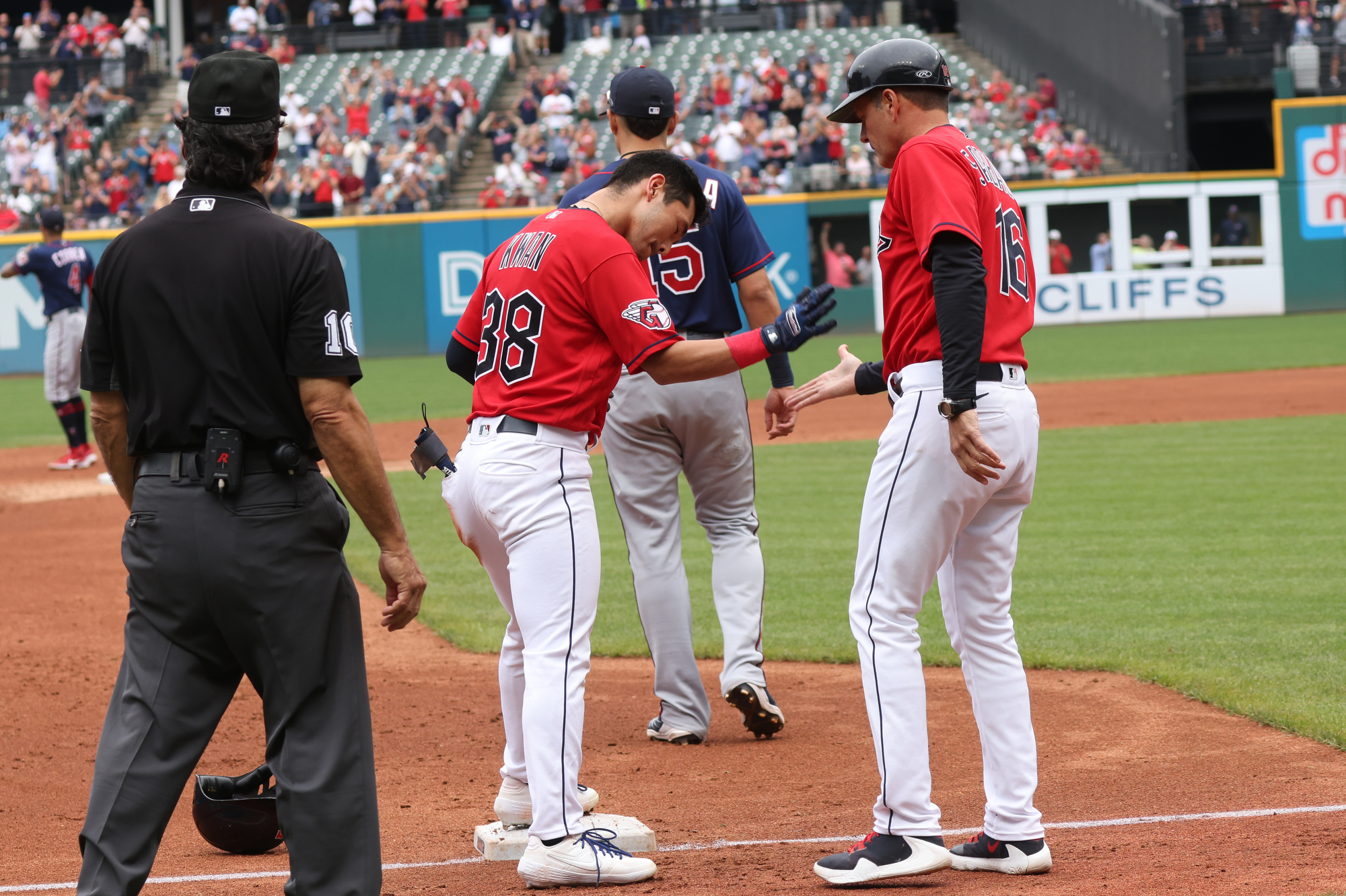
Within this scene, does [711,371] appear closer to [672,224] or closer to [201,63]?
[672,224]

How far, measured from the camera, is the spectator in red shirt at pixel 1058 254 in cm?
2634

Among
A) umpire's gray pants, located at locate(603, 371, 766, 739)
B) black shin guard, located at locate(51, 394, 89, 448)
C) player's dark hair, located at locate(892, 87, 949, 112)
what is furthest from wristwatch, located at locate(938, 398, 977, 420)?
black shin guard, located at locate(51, 394, 89, 448)

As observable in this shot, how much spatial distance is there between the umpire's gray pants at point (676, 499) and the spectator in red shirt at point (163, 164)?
26.2 m

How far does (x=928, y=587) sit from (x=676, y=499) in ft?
5.61

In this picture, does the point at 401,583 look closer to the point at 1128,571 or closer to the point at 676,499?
the point at 676,499

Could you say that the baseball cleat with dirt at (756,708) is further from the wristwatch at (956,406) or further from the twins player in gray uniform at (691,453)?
the wristwatch at (956,406)

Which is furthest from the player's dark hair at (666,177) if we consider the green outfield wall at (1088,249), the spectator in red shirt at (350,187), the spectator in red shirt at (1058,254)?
the spectator in red shirt at (350,187)

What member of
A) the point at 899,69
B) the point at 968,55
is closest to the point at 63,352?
the point at 899,69

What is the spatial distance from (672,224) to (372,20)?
108ft

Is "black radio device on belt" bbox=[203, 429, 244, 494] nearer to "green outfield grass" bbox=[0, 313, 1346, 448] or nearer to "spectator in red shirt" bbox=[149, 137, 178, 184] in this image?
"green outfield grass" bbox=[0, 313, 1346, 448]

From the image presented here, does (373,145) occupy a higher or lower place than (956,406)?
higher

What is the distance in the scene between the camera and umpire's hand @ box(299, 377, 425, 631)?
3.05 m

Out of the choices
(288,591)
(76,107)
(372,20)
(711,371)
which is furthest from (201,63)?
(372,20)

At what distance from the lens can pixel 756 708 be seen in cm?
514
